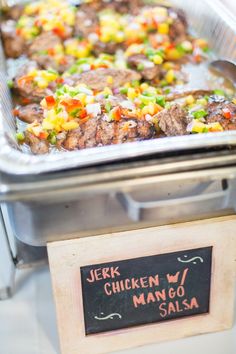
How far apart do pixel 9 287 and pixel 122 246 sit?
501 millimetres

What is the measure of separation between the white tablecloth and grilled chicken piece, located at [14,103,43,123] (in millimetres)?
506

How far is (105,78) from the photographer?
160 cm

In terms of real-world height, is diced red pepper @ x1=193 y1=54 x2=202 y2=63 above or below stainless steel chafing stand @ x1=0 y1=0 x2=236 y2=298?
below

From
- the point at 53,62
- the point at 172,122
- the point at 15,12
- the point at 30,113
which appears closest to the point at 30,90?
the point at 30,113

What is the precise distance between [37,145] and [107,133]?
0.19 meters

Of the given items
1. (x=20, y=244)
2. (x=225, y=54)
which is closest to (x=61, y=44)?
(x=225, y=54)

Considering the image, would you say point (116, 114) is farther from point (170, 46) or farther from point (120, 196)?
point (170, 46)

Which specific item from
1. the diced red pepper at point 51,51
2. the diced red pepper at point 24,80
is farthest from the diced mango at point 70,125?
the diced red pepper at point 51,51

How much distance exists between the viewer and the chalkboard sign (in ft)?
4.02

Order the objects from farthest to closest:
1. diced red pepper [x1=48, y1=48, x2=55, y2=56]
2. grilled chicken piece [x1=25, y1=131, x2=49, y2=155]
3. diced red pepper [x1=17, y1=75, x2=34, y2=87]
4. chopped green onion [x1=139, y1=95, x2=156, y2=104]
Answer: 1. diced red pepper [x1=48, y1=48, x2=55, y2=56]
2. diced red pepper [x1=17, y1=75, x2=34, y2=87]
3. chopped green onion [x1=139, y1=95, x2=156, y2=104]
4. grilled chicken piece [x1=25, y1=131, x2=49, y2=155]

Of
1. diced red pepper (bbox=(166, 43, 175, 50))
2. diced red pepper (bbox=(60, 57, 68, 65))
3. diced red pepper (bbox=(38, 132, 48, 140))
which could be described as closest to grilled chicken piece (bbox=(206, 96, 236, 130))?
diced red pepper (bbox=(38, 132, 48, 140))

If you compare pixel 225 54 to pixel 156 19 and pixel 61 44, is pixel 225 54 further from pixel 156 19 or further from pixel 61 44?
pixel 61 44

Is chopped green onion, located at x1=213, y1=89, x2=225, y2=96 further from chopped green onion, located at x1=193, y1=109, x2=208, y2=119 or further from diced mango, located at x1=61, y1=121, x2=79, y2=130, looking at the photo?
diced mango, located at x1=61, y1=121, x2=79, y2=130

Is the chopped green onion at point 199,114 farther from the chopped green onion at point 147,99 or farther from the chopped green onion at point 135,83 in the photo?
the chopped green onion at point 135,83
